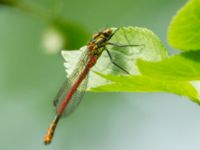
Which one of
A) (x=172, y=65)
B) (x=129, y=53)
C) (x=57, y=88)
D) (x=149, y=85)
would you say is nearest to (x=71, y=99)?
(x=129, y=53)

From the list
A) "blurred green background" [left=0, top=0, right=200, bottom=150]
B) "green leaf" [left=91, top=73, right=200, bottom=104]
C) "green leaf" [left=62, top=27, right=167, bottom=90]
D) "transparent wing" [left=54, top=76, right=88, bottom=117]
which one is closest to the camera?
"green leaf" [left=91, top=73, right=200, bottom=104]

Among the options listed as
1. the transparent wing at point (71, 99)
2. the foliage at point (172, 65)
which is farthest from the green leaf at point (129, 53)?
the transparent wing at point (71, 99)

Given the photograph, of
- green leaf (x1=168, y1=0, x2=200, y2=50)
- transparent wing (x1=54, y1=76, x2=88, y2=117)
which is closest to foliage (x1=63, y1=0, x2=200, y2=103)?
green leaf (x1=168, y1=0, x2=200, y2=50)

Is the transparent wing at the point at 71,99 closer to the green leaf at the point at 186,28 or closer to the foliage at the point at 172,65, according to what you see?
the foliage at the point at 172,65

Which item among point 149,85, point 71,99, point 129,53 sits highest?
point 71,99

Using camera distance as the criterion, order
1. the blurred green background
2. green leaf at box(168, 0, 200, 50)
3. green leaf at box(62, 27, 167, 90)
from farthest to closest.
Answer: the blurred green background
green leaf at box(62, 27, 167, 90)
green leaf at box(168, 0, 200, 50)

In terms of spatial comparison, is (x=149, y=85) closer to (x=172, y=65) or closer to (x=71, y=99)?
(x=172, y=65)

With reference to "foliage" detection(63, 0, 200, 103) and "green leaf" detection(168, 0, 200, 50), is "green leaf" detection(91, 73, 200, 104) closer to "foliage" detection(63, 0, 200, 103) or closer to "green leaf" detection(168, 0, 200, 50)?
"foliage" detection(63, 0, 200, 103)

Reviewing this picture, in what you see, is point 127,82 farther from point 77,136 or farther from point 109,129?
point 109,129
